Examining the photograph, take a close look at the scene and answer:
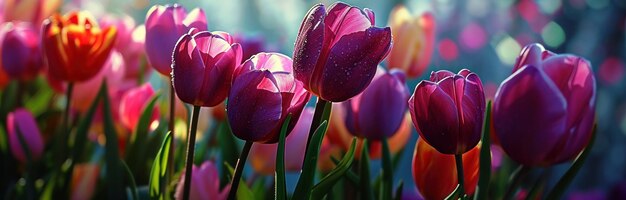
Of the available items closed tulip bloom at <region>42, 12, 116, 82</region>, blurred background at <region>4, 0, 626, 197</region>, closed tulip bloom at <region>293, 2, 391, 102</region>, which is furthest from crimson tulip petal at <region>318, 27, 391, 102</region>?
blurred background at <region>4, 0, 626, 197</region>

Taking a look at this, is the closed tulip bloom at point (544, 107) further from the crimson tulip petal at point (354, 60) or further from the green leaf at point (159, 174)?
the green leaf at point (159, 174)

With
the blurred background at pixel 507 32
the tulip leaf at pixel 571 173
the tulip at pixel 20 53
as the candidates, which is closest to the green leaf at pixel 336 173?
the tulip leaf at pixel 571 173

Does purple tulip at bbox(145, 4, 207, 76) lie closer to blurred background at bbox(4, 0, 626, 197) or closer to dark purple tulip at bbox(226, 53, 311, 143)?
dark purple tulip at bbox(226, 53, 311, 143)

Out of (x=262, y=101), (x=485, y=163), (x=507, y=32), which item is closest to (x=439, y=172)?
(x=485, y=163)

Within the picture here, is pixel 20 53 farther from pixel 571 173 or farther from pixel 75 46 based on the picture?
pixel 571 173

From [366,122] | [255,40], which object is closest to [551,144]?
[366,122]

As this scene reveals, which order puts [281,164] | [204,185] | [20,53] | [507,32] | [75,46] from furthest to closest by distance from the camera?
1. [507,32]
2. [20,53]
3. [75,46]
4. [204,185]
5. [281,164]
